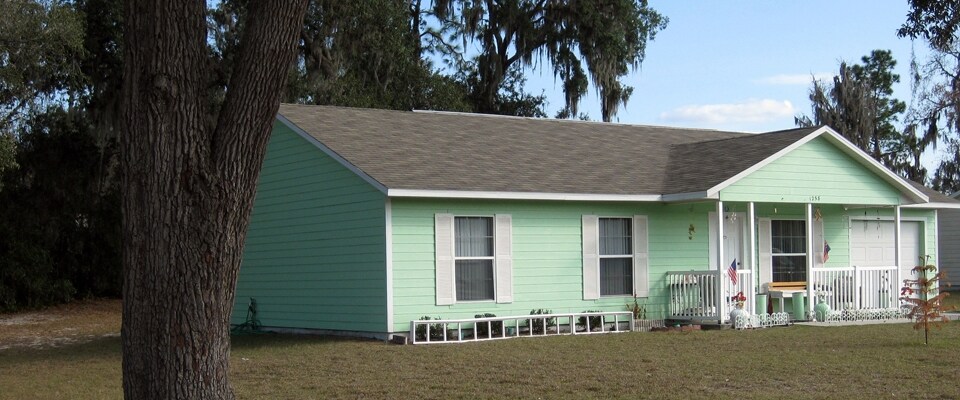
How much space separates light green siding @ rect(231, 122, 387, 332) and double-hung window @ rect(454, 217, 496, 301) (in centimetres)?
140

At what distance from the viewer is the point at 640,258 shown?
19094 mm

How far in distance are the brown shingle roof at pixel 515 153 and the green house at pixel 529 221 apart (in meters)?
0.06

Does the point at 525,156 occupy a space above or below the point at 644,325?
above

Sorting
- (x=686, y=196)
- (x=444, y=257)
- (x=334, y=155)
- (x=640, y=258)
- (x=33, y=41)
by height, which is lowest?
(x=640, y=258)

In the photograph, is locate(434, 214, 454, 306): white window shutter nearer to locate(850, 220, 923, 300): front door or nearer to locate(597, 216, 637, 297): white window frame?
locate(597, 216, 637, 297): white window frame

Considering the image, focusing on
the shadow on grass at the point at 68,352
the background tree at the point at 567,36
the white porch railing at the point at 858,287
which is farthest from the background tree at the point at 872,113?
the shadow on grass at the point at 68,352

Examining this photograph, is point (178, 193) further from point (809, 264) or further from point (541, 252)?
point (809, 264)

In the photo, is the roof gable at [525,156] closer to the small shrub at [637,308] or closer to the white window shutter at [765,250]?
the white window shutter at [765,250]

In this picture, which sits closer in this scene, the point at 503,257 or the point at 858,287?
the point at 503,257

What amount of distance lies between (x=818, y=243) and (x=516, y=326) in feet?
24.9

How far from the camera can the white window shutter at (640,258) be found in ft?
62.4

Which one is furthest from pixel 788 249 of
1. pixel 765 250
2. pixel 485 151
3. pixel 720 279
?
pixel 485 151

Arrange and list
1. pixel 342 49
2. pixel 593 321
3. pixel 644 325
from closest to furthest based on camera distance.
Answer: pixel 593 321
pixel 644 325
pixel 342 49

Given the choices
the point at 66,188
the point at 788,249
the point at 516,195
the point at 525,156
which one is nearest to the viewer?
the point at 516,195
